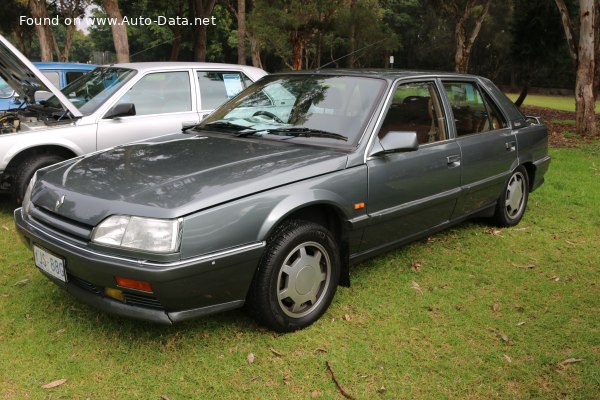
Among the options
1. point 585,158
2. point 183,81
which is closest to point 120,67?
point 183,81

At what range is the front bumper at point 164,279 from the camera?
8.57ft

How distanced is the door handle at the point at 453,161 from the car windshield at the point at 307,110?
0.85m

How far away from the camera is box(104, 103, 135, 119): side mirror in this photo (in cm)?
546

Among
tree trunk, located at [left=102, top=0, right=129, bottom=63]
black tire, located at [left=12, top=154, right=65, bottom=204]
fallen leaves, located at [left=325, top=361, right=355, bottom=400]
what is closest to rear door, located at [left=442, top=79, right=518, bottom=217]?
fallen leaves, located at [left=325, top=361, right=355, bottom=400]

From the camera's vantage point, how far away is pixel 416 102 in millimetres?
4105

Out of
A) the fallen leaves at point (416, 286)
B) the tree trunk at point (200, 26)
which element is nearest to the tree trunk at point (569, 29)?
the tree trunk at point (200, 26)

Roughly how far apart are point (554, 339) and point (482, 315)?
457 mm

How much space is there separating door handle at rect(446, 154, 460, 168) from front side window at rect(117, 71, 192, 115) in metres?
3.25

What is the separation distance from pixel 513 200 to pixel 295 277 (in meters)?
3.08

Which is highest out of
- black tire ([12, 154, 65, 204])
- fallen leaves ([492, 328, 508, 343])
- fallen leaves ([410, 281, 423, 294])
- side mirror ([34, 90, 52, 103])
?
side mirror ([34, 90, 52, 103])

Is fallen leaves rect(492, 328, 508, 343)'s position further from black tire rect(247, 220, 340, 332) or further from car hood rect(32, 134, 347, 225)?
car hood rect(32, 134, 347, 225)

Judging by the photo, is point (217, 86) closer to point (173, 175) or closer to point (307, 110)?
point (307, 110)

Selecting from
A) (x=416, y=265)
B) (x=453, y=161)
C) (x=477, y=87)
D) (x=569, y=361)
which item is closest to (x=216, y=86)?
(x=477, y=87)

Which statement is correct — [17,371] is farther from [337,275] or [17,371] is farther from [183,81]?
[183,81]
